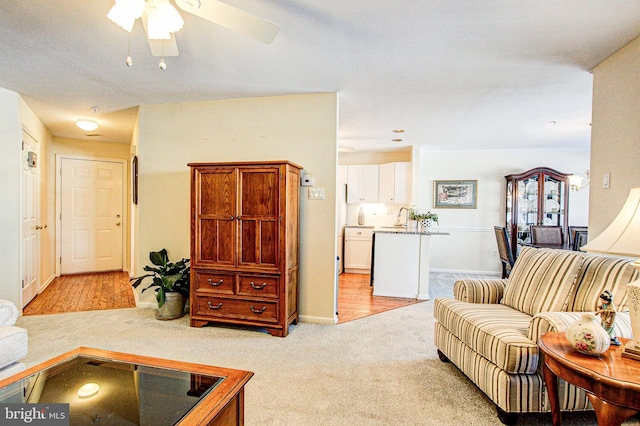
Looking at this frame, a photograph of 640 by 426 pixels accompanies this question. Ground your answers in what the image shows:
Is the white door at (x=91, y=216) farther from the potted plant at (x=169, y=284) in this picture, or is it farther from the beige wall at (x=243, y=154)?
the potted plant at (x=169, y=284)

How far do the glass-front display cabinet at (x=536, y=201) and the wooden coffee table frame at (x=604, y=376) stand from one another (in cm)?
475

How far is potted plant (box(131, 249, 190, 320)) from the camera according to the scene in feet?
11.1

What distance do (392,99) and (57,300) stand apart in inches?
185

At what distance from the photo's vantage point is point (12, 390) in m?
1.33

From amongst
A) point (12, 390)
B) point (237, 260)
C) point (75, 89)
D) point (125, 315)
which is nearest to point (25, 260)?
point (125, 315)

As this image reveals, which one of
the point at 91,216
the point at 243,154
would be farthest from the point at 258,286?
the point at 91,216

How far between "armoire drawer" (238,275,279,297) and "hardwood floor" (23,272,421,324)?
890 mm

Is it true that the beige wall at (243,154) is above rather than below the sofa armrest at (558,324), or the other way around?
above

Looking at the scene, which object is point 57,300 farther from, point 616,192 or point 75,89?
point 616,192

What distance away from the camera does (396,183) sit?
6.24 metres

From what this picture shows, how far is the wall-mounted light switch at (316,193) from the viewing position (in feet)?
11.3

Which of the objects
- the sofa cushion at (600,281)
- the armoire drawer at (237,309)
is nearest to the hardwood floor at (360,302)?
the armoire drawer at (237,309)

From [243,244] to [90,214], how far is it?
170 inches

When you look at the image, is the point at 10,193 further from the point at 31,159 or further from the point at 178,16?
the point at 178,16
